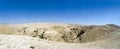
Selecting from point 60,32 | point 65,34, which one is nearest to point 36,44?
point 60,32

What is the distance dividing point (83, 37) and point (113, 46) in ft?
22.8

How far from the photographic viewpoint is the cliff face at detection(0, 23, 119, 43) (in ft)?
97.6

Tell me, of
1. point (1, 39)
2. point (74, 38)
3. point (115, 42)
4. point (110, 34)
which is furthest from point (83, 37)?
point (1, 39)

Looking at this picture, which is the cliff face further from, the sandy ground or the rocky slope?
the sandy ground

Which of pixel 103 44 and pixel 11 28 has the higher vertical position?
pixel 11 28

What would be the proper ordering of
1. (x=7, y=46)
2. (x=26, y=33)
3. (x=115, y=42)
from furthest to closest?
(x=26, y=33) → (x=115, y=42) → (x=7, y=46)

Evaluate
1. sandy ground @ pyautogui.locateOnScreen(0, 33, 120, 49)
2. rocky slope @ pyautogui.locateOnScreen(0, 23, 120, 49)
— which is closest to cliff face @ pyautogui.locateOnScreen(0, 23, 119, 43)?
rocky slope @ pyautogui.locateOnScreen(0, 23, 120, 49)

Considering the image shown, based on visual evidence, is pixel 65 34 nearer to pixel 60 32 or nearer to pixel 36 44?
pixel 60 32

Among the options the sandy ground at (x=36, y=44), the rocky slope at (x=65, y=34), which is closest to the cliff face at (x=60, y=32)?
the rocky slope at (x=65, y=34)

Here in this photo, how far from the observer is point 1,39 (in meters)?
23.9

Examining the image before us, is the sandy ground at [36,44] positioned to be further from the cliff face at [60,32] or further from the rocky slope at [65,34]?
the cliff face at [60,32]

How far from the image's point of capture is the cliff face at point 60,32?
29750 mm

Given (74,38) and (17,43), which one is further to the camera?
(74,38)

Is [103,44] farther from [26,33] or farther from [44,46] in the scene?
[26,33]
